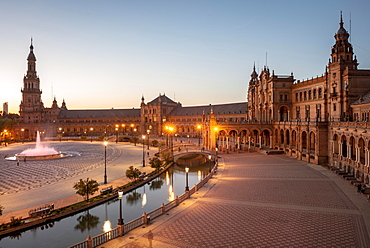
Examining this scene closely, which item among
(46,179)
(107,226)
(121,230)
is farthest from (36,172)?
(121,230)

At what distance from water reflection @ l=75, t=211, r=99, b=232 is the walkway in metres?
8.78

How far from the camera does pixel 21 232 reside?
25.1 m

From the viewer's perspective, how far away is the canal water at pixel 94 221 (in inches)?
955

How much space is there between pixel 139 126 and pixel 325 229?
127m

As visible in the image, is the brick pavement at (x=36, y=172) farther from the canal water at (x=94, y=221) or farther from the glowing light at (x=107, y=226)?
the glowing light at (x=107, y=226)

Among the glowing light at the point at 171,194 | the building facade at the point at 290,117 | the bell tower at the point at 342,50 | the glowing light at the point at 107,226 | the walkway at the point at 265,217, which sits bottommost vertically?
the glowing light at the point at 107,226

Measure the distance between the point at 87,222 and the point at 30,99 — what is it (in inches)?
4691

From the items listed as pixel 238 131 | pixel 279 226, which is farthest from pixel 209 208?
pixel 238 131

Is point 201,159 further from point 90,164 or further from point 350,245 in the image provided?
point 350,245

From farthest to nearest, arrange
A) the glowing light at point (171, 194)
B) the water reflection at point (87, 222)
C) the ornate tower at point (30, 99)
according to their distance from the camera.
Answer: the ornate tower at point (30, 99) → the glowing light at point (171, 194) → the water reflection at point (87, 222)

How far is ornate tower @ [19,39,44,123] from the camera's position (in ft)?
422

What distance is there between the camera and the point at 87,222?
95.2 ft

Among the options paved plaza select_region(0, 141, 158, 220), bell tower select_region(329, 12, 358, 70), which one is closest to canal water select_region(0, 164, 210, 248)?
paved plaza select_region(0, 141, 158, 220)

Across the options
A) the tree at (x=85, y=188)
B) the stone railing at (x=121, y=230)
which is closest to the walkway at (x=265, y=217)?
the stone railing at (x=121, y=230)
